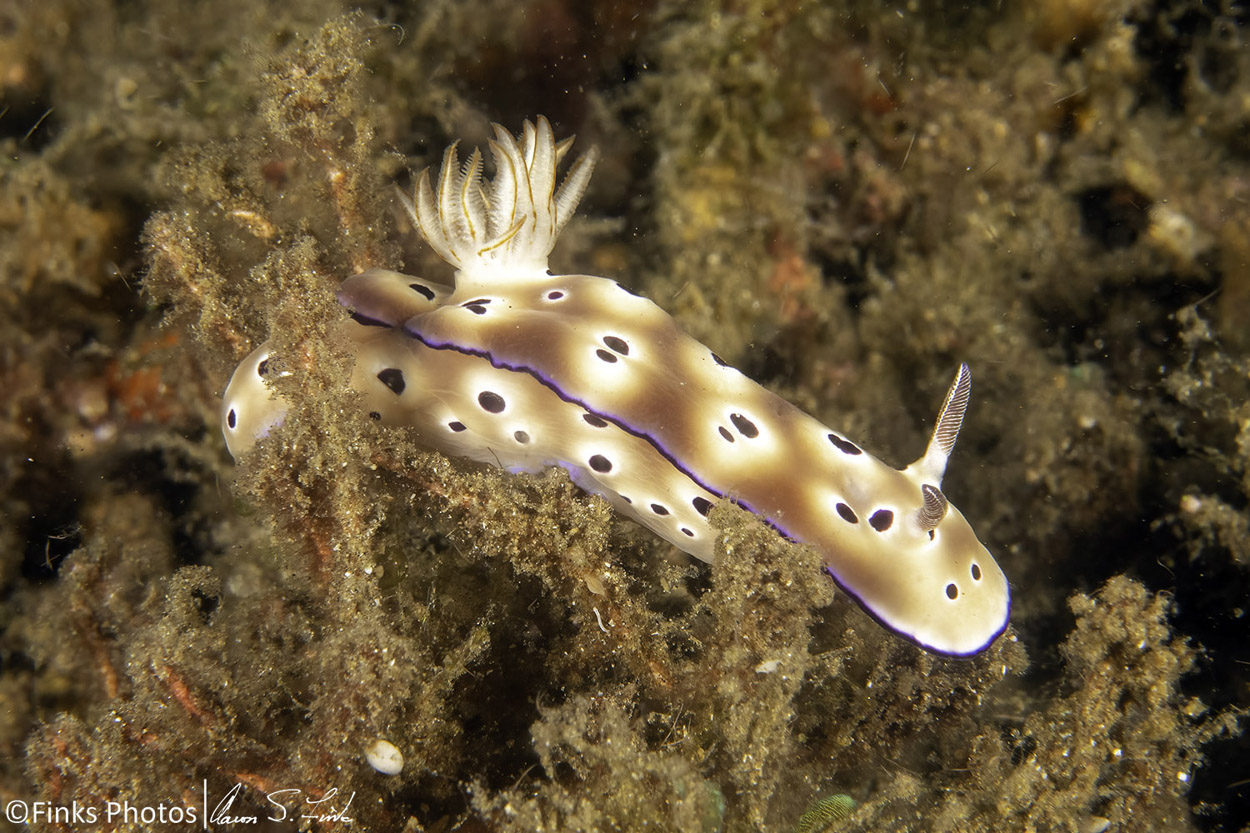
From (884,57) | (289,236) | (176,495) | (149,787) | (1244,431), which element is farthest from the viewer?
(176,495)

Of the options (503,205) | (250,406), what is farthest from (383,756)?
(503,205)

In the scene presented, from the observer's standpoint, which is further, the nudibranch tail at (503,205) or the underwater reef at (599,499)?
the nudibranch tail at (503,205)

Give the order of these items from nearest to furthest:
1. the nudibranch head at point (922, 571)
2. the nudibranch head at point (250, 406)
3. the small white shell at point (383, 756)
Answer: the small white shell at point (383, 756)
the nudibranch head at point (922, 571)
the nudibranch head at point (250, 406)

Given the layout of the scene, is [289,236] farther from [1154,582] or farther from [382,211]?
[1154,582]

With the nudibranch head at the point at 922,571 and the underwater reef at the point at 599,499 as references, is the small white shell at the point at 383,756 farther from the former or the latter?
the nudibranch head at the point at 922,571

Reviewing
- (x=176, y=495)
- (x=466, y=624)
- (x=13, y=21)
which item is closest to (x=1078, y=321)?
(x=466, y=624)

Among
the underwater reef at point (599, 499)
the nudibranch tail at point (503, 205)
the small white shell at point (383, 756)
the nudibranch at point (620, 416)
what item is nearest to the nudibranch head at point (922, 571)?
the nudibranch at point (620, 416)

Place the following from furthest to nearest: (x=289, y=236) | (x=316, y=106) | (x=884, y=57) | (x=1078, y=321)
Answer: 1. (x=1078, y=321)
2. (x=884, y=57)
3. (x=289, y=236)
4. (x=316, y=106)

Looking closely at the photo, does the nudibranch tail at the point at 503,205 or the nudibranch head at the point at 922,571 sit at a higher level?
the nudibranch tail at the point at 503,205

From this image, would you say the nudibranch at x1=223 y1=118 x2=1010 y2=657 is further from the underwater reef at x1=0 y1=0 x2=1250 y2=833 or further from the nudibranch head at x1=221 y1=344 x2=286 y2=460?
the underwater reef at x1=0 y1=0 x2=1250 y2=833
